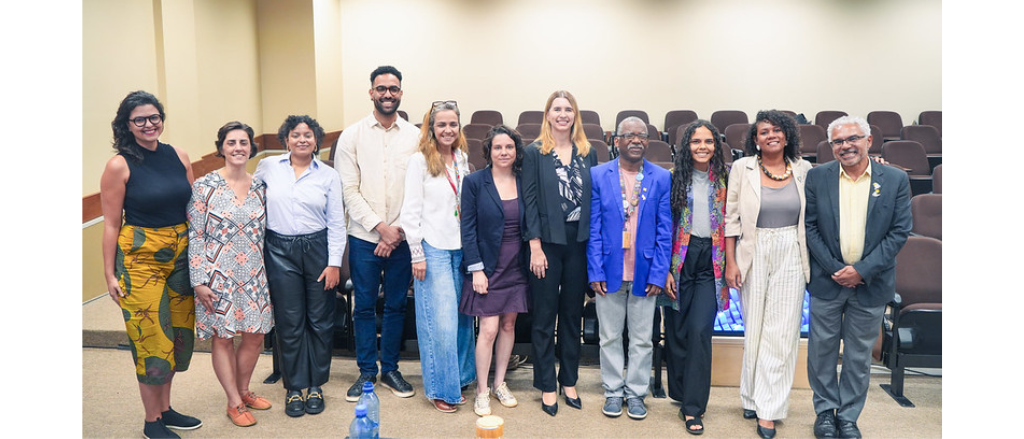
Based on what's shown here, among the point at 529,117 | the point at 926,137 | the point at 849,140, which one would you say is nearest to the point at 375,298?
the point at 849,140

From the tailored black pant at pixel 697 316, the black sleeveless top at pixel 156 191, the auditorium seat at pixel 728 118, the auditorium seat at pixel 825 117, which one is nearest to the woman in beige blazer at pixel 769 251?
the tailored black pant at pixel 697 316

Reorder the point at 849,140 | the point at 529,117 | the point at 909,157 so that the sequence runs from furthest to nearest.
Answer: the point at 529,117 < the point at 909,157 < the point at 849,140

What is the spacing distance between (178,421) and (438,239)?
143 cm

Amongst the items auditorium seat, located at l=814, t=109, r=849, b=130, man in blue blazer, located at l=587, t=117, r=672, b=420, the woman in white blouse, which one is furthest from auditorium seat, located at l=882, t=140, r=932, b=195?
the woman in white blouse

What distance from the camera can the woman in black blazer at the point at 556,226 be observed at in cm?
345

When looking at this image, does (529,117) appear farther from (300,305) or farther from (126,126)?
(126,126)

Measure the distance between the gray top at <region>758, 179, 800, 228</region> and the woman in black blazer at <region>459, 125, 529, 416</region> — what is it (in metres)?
1.07

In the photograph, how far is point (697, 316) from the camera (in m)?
3.48

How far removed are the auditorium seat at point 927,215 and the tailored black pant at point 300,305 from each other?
11.7 feet

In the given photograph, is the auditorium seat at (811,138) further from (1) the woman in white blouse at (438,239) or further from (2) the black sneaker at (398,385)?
(2) the black sneaker at (398,385)

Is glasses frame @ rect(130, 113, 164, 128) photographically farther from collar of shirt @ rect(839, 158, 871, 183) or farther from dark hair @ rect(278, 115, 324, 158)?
collar of shirt @ rect(839, 158, 871, 183)

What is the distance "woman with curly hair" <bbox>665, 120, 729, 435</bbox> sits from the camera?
3436 millimetres

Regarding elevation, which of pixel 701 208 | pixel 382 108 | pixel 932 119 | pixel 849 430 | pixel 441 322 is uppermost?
pixel 932 119

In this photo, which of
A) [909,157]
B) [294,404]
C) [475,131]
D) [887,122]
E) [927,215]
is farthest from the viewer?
[887,122]
